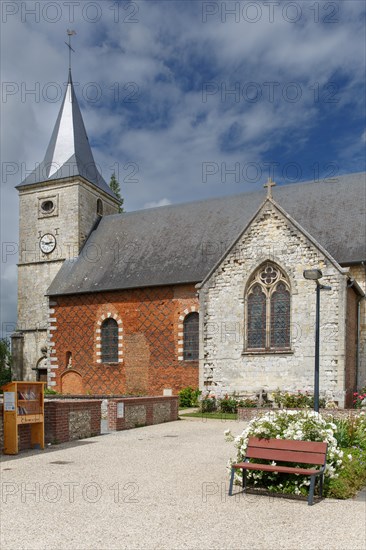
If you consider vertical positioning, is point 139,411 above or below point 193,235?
below

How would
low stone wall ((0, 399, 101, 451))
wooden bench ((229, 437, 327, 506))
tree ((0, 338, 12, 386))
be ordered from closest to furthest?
1. wooden bench ((229, 437, 327, 506))
2. low stone wall ((0, 399, 101, 451))
3. tree ((0, 338, 12, 386))

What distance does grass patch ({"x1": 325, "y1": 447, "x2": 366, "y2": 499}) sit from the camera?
8.30m

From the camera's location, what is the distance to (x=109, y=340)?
3002 cm

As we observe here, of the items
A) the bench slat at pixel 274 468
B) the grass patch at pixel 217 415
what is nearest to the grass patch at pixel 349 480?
the bench slat at pixel 274 468

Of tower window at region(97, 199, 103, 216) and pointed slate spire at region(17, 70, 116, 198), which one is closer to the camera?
pointed slate spire at region(17, 70, 116, 198)

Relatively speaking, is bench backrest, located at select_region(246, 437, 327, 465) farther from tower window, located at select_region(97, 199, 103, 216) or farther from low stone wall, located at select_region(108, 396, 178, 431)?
tower window, located at select_region(97, 199, 103, 216)

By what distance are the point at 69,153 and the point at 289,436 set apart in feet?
102

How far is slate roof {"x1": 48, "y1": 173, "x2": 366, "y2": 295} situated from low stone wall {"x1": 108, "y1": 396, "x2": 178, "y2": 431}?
882cm

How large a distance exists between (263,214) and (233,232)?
6.69m

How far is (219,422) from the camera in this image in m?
18.8

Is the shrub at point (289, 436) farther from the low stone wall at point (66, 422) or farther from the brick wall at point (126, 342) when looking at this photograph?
the brick wall at point (126, 342)

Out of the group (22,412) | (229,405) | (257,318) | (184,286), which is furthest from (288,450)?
(184,286)

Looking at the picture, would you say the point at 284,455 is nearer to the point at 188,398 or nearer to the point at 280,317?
the point at 280,317

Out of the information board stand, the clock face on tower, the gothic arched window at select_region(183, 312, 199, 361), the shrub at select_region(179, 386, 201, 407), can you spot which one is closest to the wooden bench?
the information board stand
